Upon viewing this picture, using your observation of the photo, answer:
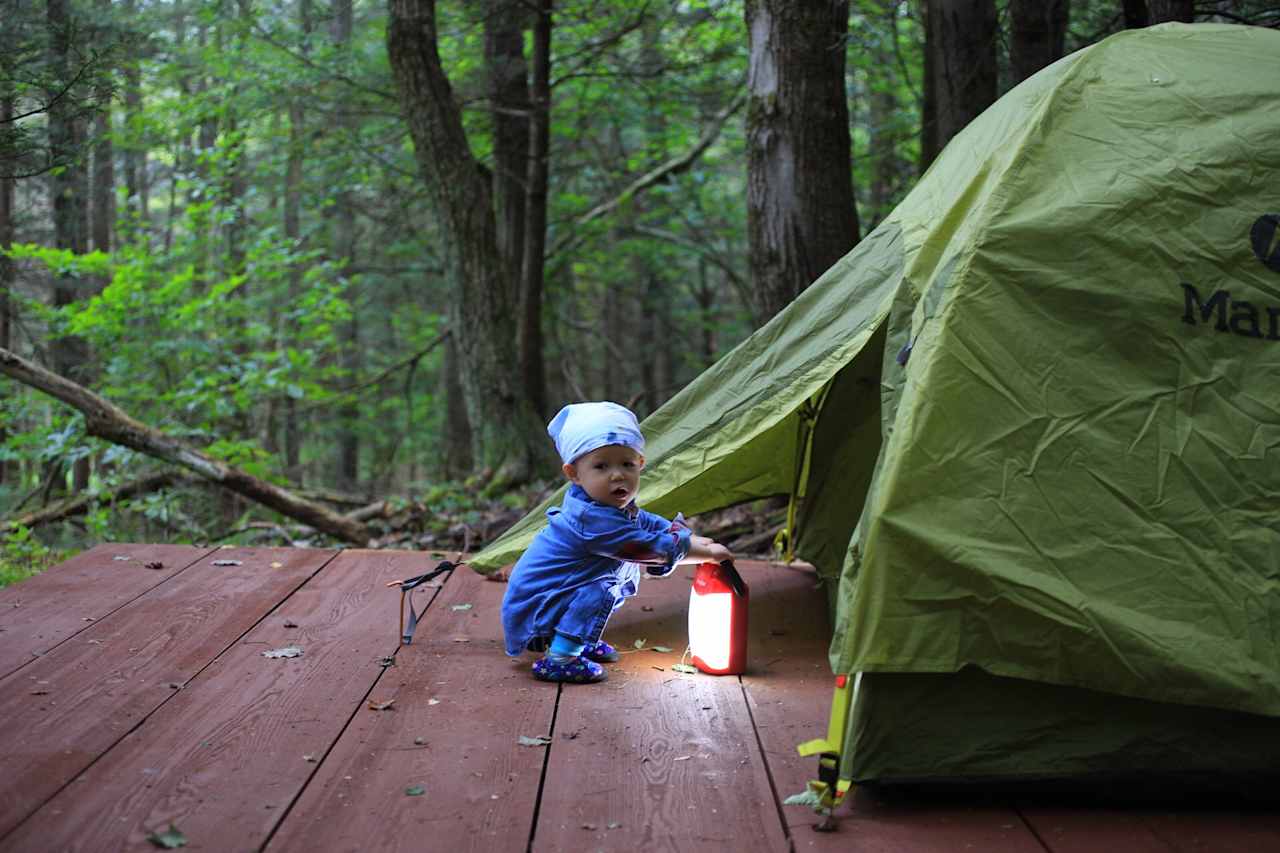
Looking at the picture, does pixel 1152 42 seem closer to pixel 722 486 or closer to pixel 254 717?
pixel 722 486

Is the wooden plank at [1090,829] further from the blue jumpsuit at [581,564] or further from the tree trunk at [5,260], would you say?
the tree trunk at [5,260]

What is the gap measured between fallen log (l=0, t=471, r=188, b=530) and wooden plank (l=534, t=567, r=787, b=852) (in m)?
4.97

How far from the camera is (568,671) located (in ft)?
11.3

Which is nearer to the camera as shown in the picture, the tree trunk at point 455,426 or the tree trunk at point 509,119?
the tree trunk at point 509,119

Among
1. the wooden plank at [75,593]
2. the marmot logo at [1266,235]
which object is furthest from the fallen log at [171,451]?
the marmot logo at [1266,235]

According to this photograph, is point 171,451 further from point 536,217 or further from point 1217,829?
point 1217,829

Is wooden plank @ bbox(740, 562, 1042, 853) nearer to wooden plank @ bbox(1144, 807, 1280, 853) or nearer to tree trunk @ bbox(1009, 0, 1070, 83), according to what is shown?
wooden plank @ bbox(1144, 807, 1280, 853)

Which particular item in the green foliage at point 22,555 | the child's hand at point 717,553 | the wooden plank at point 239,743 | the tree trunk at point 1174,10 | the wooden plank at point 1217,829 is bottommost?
the green foliage at point 22,555

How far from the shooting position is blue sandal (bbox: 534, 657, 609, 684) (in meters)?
3.45

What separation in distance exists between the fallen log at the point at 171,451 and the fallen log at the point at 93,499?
122 cm

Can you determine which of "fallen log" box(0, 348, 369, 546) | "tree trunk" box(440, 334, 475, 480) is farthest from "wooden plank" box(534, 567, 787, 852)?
"tree trunk" box(440, 334, 475, 480)

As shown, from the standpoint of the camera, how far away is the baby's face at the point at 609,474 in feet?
11.3

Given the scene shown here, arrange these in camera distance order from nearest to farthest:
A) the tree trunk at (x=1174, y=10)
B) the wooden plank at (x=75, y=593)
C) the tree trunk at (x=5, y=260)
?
1. the wooden plank at (x=75, y=593)
2. the tree trunk at (x=1174, y=10)
3. the tree trunk at (x=5, y=260)

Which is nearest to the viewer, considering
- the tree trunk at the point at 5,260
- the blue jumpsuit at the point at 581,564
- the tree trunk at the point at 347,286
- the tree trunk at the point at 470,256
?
the blue jumpsuit at the point at 581,564
